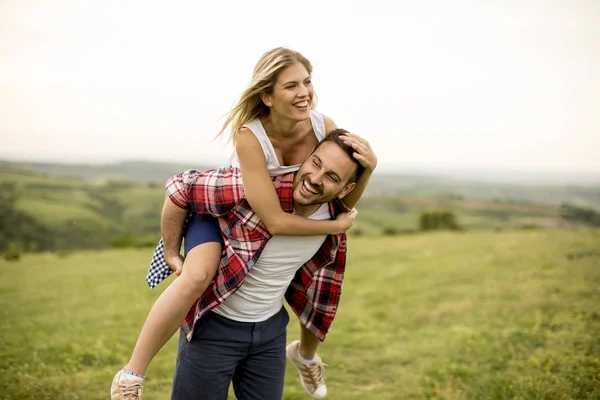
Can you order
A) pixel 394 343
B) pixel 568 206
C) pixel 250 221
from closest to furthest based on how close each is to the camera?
pixel 250 221
pixel 394 343
pixel 568 206

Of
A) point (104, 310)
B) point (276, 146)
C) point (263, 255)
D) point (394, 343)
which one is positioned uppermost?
point (276, 146)

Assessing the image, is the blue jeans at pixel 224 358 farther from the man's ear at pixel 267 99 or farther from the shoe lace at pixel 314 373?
the man's ear at pixel 267 99

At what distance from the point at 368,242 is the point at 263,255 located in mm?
14818

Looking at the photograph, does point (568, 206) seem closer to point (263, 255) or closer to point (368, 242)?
point (368, 242)

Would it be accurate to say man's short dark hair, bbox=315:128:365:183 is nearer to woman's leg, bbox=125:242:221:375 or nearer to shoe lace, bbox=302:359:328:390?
woman's leg, bbox=125:242:221:375

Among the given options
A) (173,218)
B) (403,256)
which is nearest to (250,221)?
(173,218)

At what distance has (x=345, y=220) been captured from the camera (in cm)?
296

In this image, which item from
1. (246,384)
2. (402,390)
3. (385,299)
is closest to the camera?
(246,384)

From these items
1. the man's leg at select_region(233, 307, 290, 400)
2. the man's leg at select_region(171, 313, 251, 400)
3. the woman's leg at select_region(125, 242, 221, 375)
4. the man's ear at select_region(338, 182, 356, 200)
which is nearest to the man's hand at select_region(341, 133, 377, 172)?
the man's ear at select_region(338, 182, 356, 200)

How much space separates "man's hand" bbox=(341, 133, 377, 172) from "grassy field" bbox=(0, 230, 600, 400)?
111 inches

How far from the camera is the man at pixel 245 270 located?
2.78m

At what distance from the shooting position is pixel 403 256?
13266 mm

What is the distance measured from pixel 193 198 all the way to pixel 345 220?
2.98ft

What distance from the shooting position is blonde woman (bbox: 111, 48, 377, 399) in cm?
274
